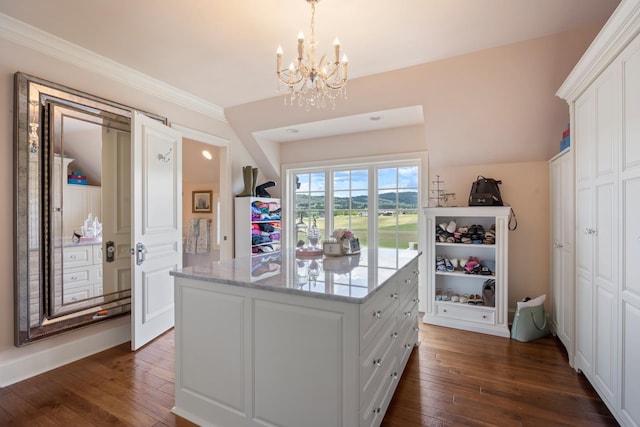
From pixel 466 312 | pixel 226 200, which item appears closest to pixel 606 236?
pixel 466 312

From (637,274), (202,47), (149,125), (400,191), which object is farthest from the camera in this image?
(400,191)

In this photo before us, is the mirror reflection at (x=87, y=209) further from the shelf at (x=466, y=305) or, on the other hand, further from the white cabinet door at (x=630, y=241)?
the white cabinet door at (x=630, y=241)

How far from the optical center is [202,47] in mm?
2479

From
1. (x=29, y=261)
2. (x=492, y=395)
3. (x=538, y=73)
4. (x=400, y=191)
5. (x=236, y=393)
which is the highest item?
(x=538, y=73)

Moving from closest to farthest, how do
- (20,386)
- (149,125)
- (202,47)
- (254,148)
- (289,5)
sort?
(289,5)
(20,386)
(202,47)
(149,125)
(254,148)

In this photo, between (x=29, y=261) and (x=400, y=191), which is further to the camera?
(x=400, y=191)

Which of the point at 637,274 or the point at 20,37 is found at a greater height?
the point at 20,37

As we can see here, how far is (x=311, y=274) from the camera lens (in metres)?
1.75

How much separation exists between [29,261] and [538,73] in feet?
13.9

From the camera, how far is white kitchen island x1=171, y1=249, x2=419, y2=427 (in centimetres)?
139

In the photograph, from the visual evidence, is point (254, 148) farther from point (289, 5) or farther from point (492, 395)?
point (492, 395)

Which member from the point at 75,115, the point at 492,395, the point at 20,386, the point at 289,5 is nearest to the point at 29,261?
the point at 20,386

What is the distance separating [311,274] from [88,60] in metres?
2.64

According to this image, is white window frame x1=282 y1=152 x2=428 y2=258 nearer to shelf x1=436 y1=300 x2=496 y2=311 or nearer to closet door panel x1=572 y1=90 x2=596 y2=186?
shelf x1=436 y1=300 x2=496 y2=311
